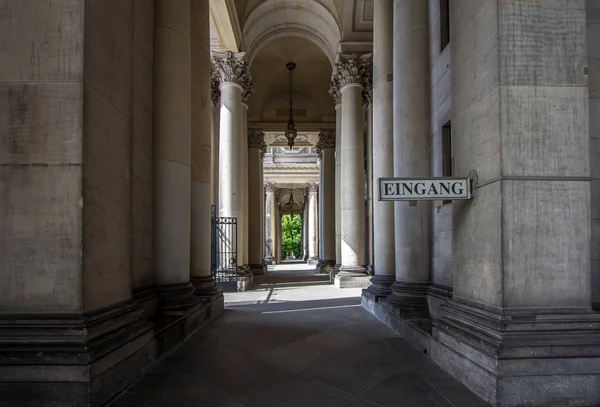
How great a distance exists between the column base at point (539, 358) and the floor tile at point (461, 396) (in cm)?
8

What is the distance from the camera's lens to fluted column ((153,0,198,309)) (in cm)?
700

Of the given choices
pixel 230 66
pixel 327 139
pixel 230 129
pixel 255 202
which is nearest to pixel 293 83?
pixel 327 139

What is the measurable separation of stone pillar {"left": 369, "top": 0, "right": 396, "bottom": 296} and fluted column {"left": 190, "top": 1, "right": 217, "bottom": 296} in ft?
13.2

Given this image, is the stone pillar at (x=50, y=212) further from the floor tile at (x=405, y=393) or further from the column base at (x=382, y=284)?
the column base at (x=382, y=284)

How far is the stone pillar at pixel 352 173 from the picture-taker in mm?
15391

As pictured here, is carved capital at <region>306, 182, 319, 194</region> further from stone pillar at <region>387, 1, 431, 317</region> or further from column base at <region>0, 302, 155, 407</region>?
column base at <region>0, 302, 155, 407</region>

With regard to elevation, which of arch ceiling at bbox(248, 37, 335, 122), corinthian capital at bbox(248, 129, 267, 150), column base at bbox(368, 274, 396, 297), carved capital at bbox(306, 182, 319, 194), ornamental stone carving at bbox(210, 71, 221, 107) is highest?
arch ceiling at bbox(248, 37, 335, 122)

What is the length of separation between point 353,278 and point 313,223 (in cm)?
2826

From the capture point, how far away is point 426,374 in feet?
16.2

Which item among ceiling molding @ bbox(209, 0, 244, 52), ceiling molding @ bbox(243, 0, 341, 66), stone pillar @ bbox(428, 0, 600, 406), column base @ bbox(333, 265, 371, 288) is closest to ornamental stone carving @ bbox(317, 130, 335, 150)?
ceiling molding @ bbox(243, 0, 341, 66)

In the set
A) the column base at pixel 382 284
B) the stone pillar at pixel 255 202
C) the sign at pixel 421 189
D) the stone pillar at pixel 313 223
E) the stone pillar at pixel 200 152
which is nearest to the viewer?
the sign at pixel 421 189

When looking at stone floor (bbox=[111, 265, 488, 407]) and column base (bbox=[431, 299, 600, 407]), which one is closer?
column base (bbox=[431, 299, 600, 407])

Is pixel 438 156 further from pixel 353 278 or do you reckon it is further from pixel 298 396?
pixel 353 278

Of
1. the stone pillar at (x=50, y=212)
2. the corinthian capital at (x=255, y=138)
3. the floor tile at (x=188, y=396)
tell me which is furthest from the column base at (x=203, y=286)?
the corinthian capital at (x=255, y=138)
